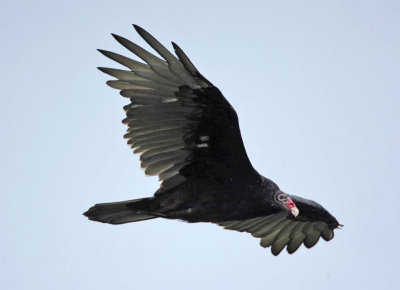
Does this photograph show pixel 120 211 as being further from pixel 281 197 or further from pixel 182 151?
pixel 281 197

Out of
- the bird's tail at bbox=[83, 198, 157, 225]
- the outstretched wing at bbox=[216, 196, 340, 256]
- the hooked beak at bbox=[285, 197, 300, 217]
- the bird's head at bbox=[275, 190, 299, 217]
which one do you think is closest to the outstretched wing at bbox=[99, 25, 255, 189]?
the bird's tail at bbox=[83, 198, 157, 225]

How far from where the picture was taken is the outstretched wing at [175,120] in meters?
8.27

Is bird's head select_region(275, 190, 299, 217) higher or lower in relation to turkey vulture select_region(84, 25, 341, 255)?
lower

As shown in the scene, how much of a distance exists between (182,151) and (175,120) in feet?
1.20

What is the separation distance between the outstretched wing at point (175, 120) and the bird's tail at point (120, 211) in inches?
13.3

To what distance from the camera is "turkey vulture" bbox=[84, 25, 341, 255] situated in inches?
328

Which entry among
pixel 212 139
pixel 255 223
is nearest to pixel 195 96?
pixel 212 139

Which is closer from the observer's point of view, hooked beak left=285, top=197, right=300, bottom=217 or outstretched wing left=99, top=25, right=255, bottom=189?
outstretched wing left=99, top=25, right=255, bottom=189

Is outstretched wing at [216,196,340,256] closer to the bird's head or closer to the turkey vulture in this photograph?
the bird's head

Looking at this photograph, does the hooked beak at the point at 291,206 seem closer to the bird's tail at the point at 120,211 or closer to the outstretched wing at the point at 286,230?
the outstretched wing at the point at 286,230

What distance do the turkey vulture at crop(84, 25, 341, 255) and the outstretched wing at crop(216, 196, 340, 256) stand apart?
123 centimetres

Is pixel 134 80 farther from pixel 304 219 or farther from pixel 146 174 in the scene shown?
pixel 304 219

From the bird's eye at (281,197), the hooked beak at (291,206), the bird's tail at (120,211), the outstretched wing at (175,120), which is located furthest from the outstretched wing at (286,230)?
the bird's tail at (120,211)

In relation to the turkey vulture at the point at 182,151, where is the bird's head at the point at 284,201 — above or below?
below
